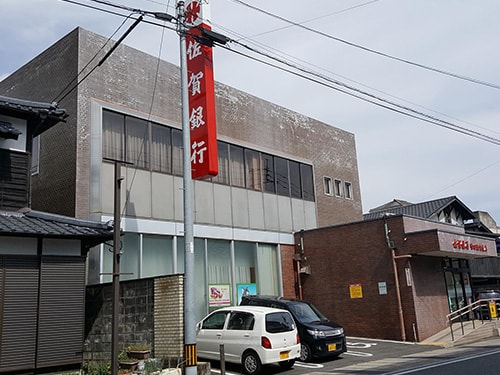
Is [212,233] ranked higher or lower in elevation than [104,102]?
lower

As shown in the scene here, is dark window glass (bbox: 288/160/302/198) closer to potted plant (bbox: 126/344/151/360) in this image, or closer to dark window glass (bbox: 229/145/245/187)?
dark window glass (bbox: 229/145/245/187)

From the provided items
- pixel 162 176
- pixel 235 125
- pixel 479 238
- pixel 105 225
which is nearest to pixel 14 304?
pixel 105 225

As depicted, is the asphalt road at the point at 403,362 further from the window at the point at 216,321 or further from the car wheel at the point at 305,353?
the window at the point at 216,321

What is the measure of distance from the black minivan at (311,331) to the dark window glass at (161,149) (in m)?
5.44

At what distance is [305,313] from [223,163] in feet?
22.9

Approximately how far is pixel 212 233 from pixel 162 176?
9.35 feet

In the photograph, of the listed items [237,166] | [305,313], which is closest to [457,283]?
[305,313]

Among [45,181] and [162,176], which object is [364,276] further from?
[45,181]

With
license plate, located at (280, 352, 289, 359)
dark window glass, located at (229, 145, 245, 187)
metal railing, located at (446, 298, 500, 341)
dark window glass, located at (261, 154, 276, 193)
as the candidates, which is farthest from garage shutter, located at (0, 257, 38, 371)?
metal railing, located at (446, 298, 500, 341)

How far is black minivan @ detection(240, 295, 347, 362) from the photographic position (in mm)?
13992

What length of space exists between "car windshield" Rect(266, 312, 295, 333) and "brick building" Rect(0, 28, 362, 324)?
478 centimetres

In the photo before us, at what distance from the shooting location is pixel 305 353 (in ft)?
46.4

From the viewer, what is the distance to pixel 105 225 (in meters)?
12.2

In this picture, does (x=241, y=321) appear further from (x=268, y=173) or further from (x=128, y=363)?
(x=268, y=173)
